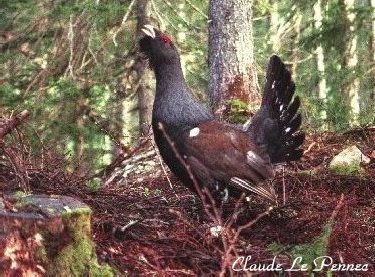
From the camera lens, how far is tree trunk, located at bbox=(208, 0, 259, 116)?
8.54 m

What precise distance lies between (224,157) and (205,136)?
0.78ft

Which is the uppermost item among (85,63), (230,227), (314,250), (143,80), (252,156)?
(85,63)

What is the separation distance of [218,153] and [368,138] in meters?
3.90

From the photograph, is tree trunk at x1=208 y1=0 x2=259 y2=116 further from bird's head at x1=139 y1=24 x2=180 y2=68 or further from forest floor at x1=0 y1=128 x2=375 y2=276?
bird's head at x1=139 y1=24 x2=180 y2=68

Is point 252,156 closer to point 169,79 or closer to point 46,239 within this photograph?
point 169,79

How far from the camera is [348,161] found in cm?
651

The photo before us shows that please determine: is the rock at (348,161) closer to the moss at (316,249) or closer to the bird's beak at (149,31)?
the bird's beak at (149,31)

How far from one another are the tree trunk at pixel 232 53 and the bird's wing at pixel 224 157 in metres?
3.54

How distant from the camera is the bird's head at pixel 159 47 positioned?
16.4 ft

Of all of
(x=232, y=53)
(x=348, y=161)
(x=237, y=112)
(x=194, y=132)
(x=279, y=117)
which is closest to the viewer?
(x=194, y=132)

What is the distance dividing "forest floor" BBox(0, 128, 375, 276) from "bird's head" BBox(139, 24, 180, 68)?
1223 mm

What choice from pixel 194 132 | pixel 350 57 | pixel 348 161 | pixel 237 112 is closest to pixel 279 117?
pixel 194 132

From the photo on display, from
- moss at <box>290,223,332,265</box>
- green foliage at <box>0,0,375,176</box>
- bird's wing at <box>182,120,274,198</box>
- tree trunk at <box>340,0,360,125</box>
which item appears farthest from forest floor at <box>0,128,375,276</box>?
tree trunk at <box>340,0,360,125</box>

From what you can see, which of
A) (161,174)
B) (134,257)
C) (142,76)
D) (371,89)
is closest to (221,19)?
(161,174)
